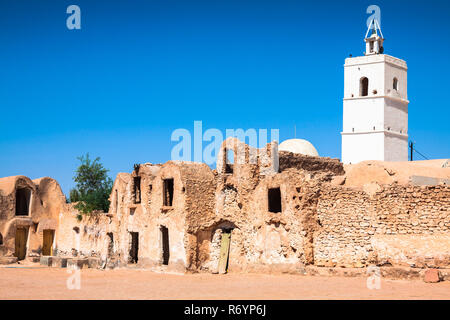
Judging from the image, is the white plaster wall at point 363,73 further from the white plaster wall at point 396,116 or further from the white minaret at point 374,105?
the white plaster wall at point 396,116

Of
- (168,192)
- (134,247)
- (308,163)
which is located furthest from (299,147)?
(134,247)

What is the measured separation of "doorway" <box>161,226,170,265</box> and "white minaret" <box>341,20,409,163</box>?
2246 centimetres

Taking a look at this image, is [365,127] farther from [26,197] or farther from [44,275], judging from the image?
[44,275]

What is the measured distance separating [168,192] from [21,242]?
1809cm

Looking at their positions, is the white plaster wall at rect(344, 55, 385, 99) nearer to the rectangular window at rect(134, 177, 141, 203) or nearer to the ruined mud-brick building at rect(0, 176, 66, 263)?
the rectangular window at rect(134, 177, 141, 203)

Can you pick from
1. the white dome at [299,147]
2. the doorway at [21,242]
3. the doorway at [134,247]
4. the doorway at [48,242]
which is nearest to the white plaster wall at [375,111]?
the white dome at [299,147]

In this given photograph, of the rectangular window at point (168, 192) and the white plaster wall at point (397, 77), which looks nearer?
the rectangular window at point (168, 192)

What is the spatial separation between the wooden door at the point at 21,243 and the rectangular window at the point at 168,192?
17705mm

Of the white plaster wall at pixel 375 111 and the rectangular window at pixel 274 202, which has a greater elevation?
the white plaster wall at pixel 375 111

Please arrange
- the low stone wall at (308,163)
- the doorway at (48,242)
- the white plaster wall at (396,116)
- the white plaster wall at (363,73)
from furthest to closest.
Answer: the white plaster wall at (396,116) < the white plaster wall at (363,73) < the doorway at (48,242) < the low stone wall at (308,163)

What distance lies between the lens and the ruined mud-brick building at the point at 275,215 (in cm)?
1989

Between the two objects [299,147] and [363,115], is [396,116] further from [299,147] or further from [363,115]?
[299,147]

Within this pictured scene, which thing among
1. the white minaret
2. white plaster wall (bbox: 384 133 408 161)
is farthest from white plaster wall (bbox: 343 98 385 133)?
white plaster wall (bbox: 384 133 408 161)
